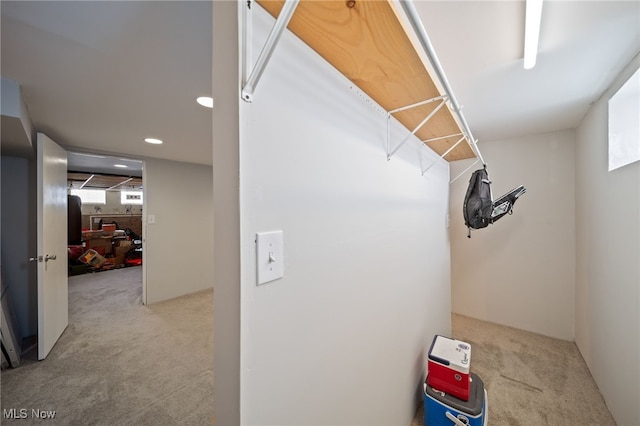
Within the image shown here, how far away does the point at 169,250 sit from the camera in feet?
11.5

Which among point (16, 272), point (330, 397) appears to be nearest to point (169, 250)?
point (16, 272)

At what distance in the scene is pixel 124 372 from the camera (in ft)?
6.38

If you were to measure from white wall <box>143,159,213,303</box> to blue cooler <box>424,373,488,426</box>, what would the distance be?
11.8ft

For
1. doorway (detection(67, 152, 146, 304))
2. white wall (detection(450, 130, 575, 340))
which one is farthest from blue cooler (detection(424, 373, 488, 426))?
doorway (detection(67, 152, 146, 304))

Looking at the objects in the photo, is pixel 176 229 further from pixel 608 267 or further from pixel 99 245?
pixel 608 267

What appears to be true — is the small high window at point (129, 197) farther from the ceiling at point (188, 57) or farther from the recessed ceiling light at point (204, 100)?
the recessed ceiling light at point (204, 100)

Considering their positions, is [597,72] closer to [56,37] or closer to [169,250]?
[56,37]

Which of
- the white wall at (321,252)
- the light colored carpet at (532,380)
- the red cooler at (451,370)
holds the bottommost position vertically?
the light colored carpet at (532,380)

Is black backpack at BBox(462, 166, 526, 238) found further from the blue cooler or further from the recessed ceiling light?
the recessed ceiling light

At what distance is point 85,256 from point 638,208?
309 inches

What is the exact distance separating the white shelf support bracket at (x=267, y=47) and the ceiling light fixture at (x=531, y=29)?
3.57 feet

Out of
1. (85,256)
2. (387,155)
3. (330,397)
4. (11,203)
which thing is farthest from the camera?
(85,256)

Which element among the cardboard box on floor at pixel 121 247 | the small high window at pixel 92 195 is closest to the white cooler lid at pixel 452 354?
the cardboard box on floor at pixel 121 247

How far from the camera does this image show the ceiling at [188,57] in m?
0.98
